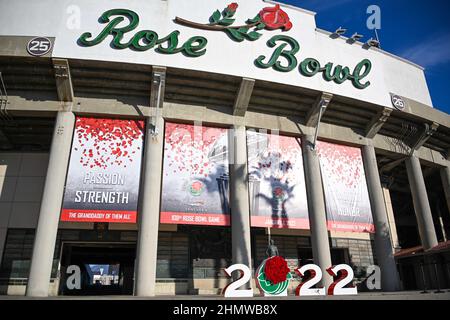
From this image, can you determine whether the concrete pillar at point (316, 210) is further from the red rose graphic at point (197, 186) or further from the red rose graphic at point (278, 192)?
the red rose graphic at point (197, 186)

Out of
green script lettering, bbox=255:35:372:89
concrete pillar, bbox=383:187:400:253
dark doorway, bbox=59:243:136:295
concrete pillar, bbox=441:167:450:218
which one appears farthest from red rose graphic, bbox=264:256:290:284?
concrete pillar, bbox=441:167:450:218

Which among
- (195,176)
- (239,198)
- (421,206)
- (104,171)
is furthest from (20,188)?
(421,206)

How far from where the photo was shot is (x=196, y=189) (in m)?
19.6

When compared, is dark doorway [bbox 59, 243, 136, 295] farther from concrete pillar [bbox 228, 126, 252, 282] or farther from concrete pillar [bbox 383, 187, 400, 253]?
concrete pillar [bbox 383, 187, 400, 253]

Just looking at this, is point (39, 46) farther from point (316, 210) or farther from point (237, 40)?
point (316, 210)

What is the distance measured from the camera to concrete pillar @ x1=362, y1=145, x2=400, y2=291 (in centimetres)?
2131

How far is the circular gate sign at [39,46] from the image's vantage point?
59.7 feet

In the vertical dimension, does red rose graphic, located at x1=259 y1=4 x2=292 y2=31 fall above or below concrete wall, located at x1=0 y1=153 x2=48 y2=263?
above

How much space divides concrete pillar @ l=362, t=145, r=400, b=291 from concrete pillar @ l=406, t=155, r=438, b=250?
4.34 metres

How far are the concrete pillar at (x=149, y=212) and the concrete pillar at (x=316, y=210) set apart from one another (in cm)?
961

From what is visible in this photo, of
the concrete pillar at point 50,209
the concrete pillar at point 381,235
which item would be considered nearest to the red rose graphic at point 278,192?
the concrete pillar at point 381,235

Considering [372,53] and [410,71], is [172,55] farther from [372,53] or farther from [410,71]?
[410,71]
